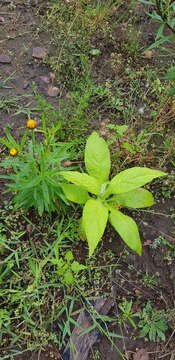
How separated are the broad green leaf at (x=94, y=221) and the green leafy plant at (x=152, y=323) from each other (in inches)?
25.1

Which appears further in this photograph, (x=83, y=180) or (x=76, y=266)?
(x=76, y=266)

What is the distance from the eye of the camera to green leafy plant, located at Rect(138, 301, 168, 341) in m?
2.26

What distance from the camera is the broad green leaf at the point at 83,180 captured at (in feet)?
6.83

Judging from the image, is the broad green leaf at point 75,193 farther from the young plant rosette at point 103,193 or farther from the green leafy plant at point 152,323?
the green leafy plant at point 152,323

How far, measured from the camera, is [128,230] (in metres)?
2.18

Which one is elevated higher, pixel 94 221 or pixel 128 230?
pixel 94 221

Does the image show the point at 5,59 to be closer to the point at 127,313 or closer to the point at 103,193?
the point at 103,193

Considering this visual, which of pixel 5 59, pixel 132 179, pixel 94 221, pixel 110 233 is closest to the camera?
pixel 94 221

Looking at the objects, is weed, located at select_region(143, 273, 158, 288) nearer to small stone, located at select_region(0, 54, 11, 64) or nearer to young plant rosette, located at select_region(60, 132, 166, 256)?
young plant rosette, located at select_region(60, 132, 166, 256)

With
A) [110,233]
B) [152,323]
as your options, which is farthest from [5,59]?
[152,323]

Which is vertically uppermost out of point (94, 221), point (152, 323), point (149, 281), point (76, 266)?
point (94, 221)

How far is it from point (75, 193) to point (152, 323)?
2.91 ft

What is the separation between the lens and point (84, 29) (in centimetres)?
328

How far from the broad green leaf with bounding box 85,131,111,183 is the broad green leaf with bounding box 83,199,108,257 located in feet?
0.80
